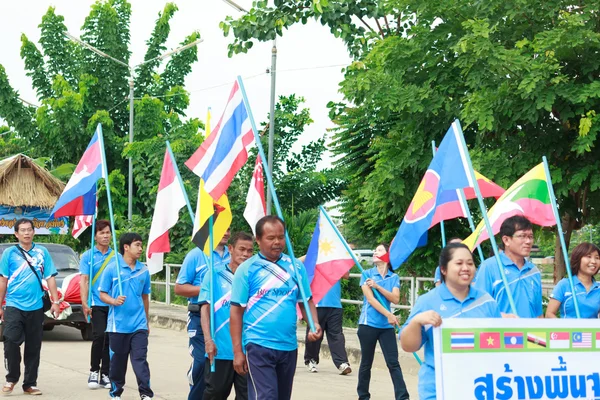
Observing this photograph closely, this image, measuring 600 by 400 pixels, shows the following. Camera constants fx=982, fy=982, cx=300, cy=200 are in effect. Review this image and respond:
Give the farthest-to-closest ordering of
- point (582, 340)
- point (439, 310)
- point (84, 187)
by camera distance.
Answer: point (84, 187) < point (582, 340) < point (439, 310)

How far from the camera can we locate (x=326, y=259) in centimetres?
893

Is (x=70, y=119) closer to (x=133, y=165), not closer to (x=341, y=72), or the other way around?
(x=133, y=165)

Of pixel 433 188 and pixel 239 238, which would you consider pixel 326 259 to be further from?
pixel 239 238

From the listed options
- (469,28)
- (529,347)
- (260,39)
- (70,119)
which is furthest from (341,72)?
(70,119)

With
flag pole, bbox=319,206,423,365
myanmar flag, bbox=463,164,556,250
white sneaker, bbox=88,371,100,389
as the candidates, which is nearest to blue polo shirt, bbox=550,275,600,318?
myanmar flag, bbox=463,164,556,250

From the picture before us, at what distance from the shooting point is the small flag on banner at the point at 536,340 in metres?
5.16

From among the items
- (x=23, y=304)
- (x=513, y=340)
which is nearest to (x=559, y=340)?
(x=513, y=340)

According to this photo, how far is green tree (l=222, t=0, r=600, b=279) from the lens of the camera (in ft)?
36.4

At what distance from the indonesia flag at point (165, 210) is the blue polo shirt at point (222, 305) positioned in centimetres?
201

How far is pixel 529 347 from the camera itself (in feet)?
16.9

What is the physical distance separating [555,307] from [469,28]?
4774mm

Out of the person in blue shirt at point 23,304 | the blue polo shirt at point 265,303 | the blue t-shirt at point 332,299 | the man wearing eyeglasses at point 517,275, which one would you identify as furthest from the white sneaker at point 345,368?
the blue polo shirt at point 265,303

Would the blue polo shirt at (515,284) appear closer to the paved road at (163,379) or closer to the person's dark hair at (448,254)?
the person's dark hair at (448,254)

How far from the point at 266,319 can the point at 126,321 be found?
11.2ft
